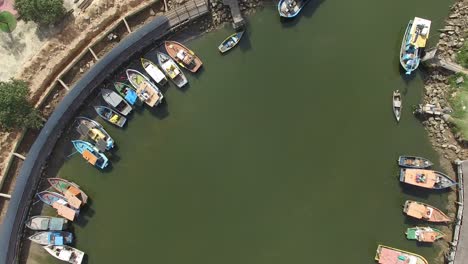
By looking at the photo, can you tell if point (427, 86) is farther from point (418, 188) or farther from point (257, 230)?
point (257, 230)

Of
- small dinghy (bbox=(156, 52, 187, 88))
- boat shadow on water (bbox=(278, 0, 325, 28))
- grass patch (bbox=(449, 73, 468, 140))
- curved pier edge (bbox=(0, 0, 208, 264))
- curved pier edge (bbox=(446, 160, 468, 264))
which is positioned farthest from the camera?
boat shadow on water (bbox=(278, 0, 325, 28))

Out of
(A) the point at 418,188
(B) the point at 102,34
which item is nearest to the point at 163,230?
(B) the point at 102,34

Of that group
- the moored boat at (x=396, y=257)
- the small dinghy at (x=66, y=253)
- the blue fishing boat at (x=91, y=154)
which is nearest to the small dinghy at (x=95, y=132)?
the blue fishing boat at (x=91, y=154)

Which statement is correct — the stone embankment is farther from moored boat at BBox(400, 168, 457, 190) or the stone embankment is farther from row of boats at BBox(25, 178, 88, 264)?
row of boats at BBox(25, 178, 88, 264)

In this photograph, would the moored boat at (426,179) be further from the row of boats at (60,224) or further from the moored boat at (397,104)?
the row of boats at (60,224)

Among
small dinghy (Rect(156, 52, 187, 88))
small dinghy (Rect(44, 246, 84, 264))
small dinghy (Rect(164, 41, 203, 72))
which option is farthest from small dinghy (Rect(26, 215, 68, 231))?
small dinghy (Rect(164, 41, 203, 72))

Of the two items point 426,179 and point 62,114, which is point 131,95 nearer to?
point 62,114

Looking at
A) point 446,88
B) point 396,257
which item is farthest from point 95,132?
point 446,88
